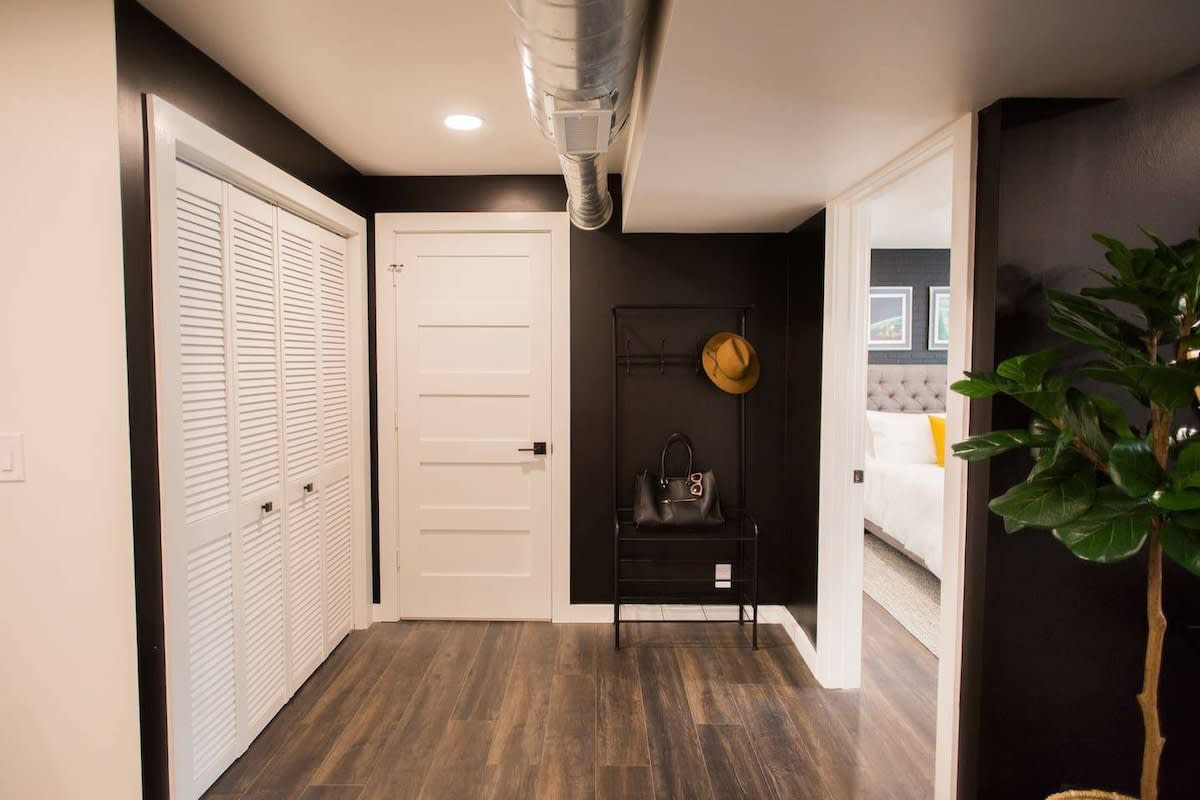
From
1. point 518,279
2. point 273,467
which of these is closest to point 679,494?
point 518,279

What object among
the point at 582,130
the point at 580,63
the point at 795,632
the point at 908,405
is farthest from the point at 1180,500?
the point at 908,405

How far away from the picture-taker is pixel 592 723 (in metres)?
2.31

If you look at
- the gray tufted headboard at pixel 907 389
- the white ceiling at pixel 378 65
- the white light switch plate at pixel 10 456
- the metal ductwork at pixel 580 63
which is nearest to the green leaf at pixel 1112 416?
the metal ductwork at pixel 580 63

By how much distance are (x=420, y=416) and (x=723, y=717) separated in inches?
79.2

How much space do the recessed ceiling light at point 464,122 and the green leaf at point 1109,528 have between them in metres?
2.26

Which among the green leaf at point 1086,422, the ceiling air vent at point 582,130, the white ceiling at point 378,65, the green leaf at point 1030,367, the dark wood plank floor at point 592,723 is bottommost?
the dark wood plank floor at point 592,723

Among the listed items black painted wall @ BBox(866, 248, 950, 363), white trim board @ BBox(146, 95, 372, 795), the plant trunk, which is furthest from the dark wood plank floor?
black painted wall @ BBox(866, 248, 950, 363)

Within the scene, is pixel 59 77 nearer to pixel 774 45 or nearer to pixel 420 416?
pixel 774 45

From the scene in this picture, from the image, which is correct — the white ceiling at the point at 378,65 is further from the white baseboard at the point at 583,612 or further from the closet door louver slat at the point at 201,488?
the white baseboard at the point at 583,612

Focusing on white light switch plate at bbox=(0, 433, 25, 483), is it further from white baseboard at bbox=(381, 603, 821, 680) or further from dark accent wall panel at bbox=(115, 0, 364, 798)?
white baseboard at bbox=(381, 603, 821, 680)

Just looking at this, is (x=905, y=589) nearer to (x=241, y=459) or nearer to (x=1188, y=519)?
(x=1188, y=519)

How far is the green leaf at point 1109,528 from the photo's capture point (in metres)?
0.99

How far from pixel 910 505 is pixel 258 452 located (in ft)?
11.8

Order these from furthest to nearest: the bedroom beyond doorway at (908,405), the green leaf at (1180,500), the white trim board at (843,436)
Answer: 1. the bedroom beyond doorway at (908,405)
2. the white trim board at (843,436)
3. the green leaf at (1180,500)
